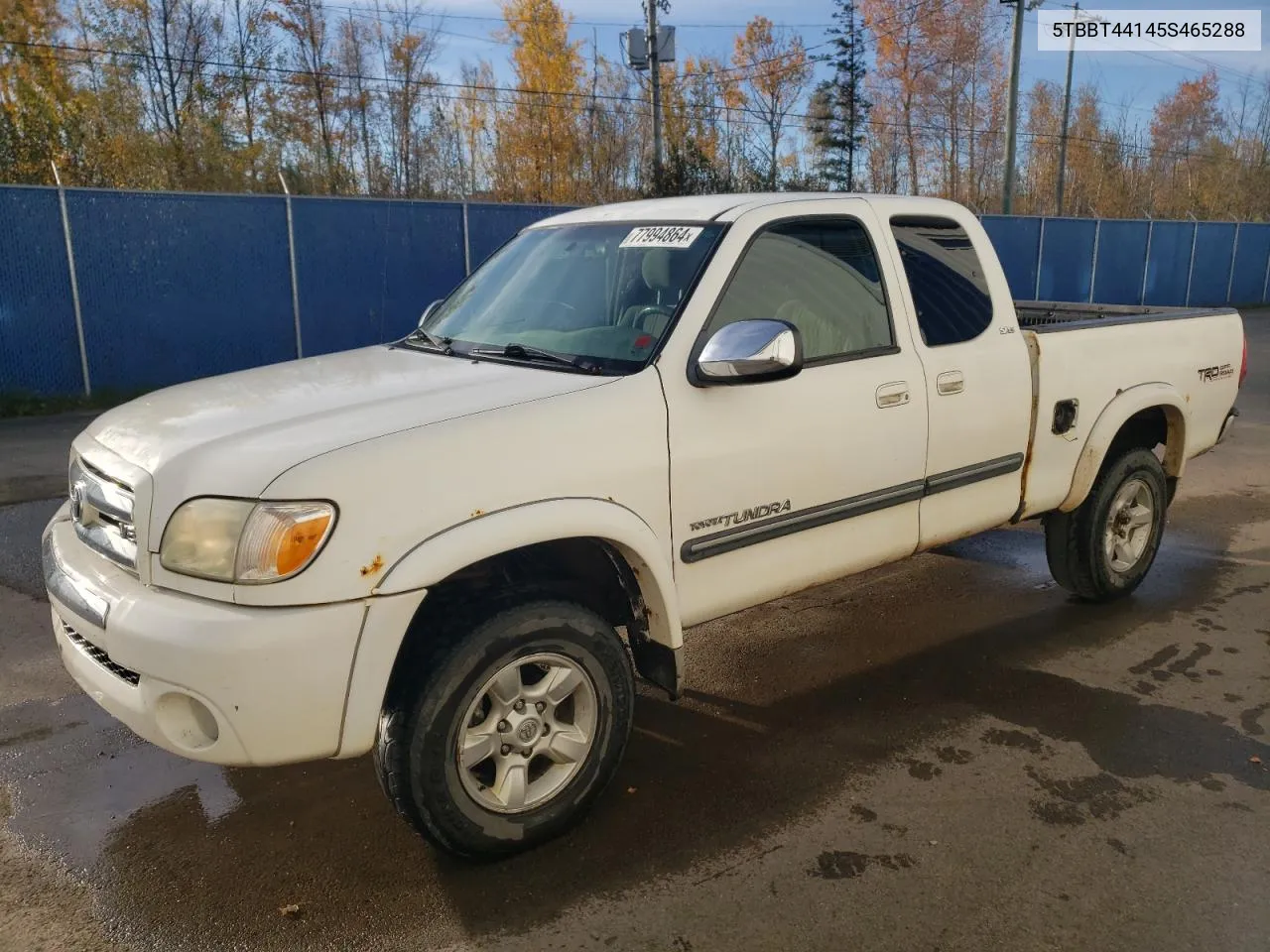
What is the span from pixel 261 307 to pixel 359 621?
11.9 m

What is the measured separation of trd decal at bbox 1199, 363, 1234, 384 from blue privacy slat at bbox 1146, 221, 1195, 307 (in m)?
23.8

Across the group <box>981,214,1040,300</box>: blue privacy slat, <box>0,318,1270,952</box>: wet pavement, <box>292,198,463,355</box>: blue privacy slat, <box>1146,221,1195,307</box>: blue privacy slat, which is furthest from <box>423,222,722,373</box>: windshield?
<box>1146,221,1195,307</box>: blue privacy slat

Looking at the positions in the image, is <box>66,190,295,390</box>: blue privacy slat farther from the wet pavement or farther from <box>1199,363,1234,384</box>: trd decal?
<box>1199,363,1234,384</box>: trd decal

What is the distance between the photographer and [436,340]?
13.3ft

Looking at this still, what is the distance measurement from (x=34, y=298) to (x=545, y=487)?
11283 mm

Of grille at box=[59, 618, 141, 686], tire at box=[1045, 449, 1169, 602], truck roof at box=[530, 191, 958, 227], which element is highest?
truck roof at box=[530, 191, 958, 227]

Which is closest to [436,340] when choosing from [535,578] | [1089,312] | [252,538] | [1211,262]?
[535,578]

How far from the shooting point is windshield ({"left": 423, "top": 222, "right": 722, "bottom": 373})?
11.4 feet

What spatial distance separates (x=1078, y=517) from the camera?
511 cm

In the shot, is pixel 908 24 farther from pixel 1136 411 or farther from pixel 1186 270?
pixel 1136 411

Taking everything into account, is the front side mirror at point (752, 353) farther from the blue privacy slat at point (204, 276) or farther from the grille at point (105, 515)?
the blue privacy slat at point (204, 276)

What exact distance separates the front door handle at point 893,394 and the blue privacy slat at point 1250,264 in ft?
102

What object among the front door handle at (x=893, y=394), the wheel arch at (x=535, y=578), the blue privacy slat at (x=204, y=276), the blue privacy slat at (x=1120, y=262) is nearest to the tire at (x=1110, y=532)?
the front door handle at (x=893, y=394)

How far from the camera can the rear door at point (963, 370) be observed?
13.5ft
